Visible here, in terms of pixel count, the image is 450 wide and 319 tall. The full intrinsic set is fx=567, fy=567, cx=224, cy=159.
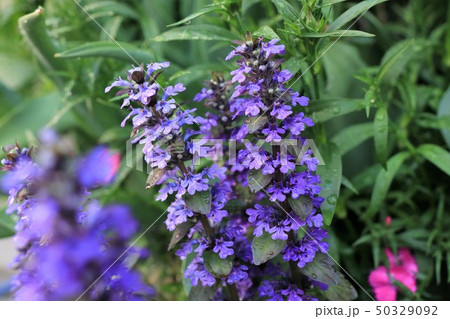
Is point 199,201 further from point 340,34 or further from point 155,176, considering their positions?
point 340,34

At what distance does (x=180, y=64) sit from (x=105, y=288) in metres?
0.75

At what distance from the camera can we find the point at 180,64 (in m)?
1.48

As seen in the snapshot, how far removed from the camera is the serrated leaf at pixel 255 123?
A: 825 millimetres

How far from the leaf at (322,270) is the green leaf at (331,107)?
10.7 inches

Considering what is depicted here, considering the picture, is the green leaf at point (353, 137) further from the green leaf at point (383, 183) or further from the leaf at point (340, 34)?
the leaf at point (340, 34)

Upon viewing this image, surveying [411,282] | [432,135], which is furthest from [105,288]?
[432,135]

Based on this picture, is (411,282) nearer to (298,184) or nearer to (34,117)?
(298,184)

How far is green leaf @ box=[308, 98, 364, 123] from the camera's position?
105 centimetres

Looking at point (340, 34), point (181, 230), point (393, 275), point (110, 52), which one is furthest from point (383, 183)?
point (110, 52)

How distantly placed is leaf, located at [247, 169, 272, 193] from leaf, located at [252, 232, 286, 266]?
0.28 feet

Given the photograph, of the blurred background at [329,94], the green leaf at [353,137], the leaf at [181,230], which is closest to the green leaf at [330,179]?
the blurred background at [329,94]

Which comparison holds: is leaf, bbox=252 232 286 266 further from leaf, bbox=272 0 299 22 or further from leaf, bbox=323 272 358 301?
leaf, bbox=272 0 299 22

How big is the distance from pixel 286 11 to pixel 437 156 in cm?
42

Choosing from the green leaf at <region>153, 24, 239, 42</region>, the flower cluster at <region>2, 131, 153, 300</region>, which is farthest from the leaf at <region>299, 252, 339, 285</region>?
the green leaf at <region>153, 24, 239, 42</region>
